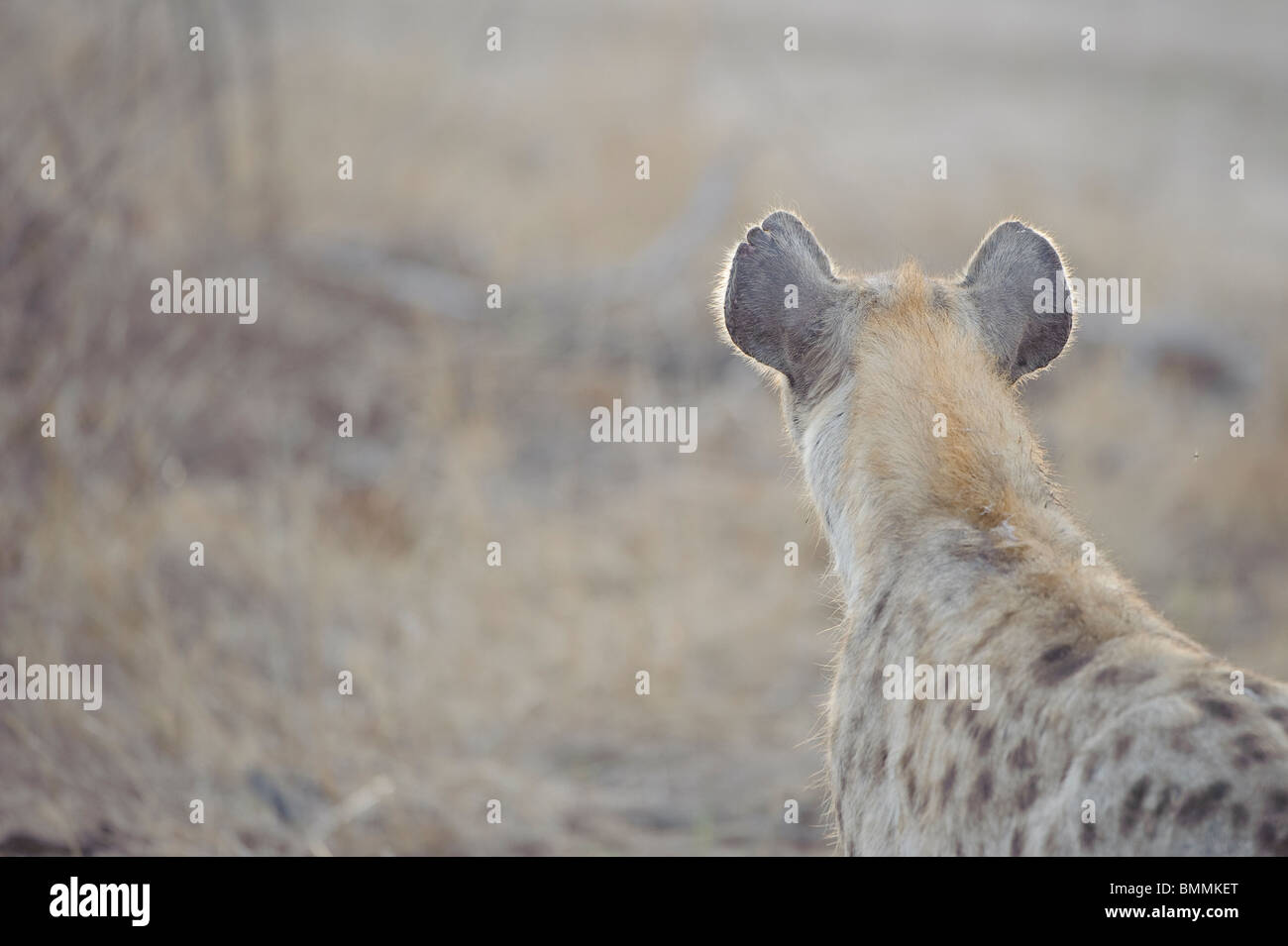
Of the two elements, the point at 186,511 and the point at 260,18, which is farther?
the point at 260,18

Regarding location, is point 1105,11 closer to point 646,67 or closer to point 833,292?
point 646,67

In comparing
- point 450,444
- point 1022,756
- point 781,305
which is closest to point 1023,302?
point 781,305

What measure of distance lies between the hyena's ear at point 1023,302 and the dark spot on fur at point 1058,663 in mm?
1070

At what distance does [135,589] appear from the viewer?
18.3 feet

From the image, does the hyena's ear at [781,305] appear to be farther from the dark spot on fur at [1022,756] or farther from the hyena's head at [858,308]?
the dark spot on fur at [1022,756]

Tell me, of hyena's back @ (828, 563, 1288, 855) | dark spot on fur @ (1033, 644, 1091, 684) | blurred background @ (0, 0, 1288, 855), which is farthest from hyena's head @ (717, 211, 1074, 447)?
dark spot on fur @ (1033, 644, 1091, 684)

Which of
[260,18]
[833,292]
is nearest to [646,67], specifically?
[260,18]

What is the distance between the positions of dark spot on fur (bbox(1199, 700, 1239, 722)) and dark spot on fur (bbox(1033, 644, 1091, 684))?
0.77 ft

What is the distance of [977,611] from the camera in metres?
2.62

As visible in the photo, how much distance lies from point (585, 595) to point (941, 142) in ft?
32.8

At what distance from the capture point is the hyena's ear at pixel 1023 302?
10.9 ft

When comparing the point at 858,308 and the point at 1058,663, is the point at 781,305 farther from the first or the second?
the point at 1058,663

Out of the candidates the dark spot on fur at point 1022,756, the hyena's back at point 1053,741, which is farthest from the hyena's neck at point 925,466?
the dark spot on fur at point 1022,756

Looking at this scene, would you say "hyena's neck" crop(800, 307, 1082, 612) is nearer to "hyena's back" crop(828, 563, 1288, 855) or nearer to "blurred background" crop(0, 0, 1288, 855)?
"hyena's back" crop(828, 563, 1288, 855)
